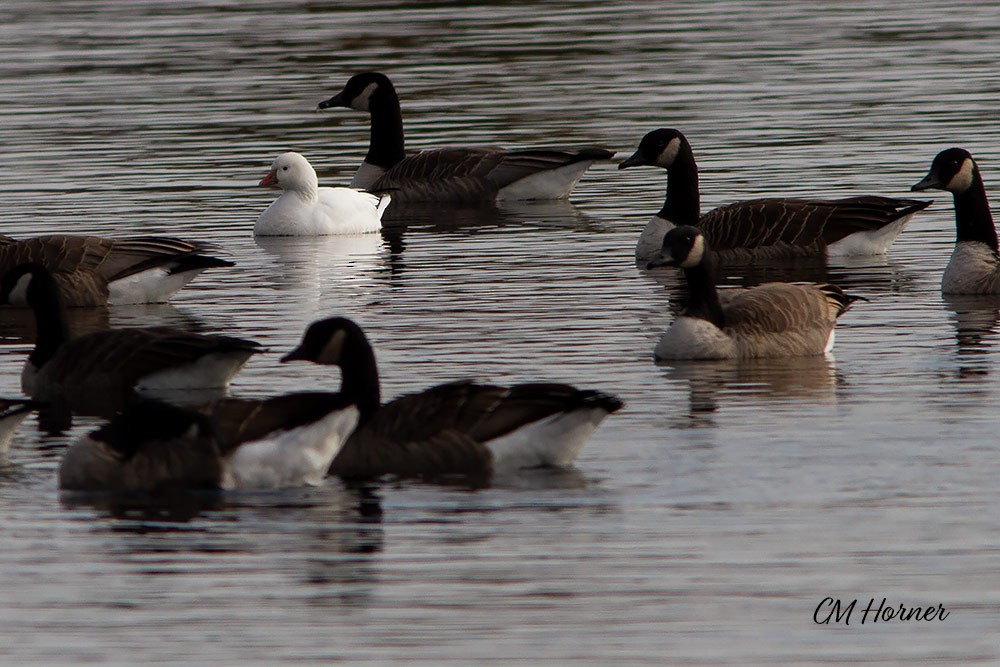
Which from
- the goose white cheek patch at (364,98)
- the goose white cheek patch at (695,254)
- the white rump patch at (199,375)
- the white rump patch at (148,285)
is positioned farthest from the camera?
the goose white cheek patch at (364,98)

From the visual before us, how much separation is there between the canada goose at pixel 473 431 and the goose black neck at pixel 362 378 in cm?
15

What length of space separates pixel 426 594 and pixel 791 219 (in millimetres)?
12138

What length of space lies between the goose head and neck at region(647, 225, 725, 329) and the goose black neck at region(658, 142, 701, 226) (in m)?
6.53

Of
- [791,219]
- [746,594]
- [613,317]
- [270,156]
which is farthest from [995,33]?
[746,594]

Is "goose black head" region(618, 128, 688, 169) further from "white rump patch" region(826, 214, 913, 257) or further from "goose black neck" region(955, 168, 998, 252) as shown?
"goose black neck" region(955, 168, 998, 252)

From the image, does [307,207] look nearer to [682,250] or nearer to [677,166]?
[677,166]

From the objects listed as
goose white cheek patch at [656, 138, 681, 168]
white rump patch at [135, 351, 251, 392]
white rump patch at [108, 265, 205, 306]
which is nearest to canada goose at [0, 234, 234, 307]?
white rump patch at [108, 265, 205, 306]

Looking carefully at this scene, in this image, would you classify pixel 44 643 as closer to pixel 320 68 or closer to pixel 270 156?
pixel 270 156

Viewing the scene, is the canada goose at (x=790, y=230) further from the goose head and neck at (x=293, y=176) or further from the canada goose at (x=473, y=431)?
the canada goose at (x=473, y=431)

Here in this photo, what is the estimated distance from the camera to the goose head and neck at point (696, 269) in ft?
53.0

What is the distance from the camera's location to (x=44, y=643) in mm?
9586

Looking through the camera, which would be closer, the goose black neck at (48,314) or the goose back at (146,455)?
the goose back at (146,455)

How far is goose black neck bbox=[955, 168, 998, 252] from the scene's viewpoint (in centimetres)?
1906

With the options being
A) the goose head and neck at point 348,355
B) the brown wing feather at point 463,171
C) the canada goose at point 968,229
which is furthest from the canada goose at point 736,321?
the brown wing feather at point 463,171
